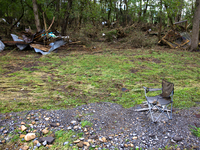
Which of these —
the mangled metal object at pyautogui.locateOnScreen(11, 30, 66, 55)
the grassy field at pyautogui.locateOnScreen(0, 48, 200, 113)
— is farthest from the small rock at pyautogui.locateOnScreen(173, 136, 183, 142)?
the mangled metal object at pyautogui.locateOnScreen(11, 30, 66, 55)

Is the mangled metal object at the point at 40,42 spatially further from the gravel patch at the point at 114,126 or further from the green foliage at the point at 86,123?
the green foliage at the point at 86,123

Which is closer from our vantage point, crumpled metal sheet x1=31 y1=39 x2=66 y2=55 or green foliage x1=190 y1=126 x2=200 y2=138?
green foliage x1=190 y1=126 x2=200 y2=138

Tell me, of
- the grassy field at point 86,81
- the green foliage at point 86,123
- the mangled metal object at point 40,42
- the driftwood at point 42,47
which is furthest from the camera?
the mangled metal object at point 40,42

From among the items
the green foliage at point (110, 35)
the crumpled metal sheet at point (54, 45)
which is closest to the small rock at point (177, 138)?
the crumpled metal sheet at point (54, 45)

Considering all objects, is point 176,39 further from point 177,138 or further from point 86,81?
point 177,138

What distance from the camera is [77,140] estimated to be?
9.20 feet

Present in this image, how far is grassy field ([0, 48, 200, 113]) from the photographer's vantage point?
14.2ft

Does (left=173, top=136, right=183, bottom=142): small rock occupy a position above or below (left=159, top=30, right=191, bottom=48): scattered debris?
below

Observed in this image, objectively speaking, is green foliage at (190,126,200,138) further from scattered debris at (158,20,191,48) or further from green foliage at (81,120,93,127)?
scattered debris at (158,20,191,48)

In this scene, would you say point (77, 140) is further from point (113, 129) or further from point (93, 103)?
point (93, 103)

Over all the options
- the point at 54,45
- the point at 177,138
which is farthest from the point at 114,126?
the point at 54,45

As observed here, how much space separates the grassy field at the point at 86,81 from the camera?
432cm

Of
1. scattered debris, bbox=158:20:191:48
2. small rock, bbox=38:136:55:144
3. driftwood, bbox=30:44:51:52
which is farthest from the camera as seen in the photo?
scattered debris, bbox=158:20:191:48

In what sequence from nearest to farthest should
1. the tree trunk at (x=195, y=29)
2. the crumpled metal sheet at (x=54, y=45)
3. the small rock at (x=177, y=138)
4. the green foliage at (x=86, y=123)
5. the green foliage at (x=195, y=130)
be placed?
the small rock at (x=177, y=138) → the green foliage at (x=195, y=130) → the green foliage at (x=86, y=123) → the crumpled metal sheet at (x=54, y=45) → the tree trunk at (x=195, y=29)
